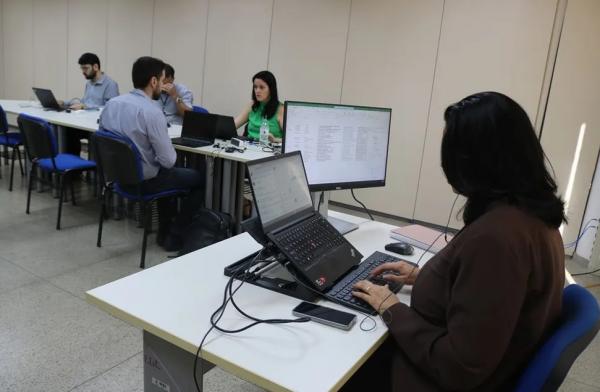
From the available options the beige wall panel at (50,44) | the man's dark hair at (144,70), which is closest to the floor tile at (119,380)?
Result: the man's dark hair at (144,70)

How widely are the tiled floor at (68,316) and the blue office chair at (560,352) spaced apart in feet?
4.40

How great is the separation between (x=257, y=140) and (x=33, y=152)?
1.82 m

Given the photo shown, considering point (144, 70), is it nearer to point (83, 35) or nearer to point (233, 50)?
point (233, 50)

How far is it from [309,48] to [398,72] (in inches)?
41.2

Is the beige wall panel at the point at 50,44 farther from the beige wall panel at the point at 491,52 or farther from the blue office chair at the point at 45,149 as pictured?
the beige wall panel at the point at 491,52

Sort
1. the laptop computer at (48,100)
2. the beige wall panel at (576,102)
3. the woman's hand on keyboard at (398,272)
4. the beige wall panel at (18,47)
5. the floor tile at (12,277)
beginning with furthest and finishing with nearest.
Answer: the beige wall panel at (18,47) → the laptop computer at (48,100) → the beige wall panel at (576,102) → the floor tile at (12,277) → the woman's hand on keyboard at (398,272)

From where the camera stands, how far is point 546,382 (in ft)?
2.93

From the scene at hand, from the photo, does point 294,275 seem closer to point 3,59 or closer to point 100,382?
point 100,382

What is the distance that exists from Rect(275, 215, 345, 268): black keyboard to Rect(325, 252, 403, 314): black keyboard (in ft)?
0.32

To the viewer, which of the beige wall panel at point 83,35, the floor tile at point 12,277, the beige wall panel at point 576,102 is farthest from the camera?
the beige wall panel at point 83,35

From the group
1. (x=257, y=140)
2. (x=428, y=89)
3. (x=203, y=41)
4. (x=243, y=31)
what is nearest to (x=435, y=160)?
(x=428, y=89)

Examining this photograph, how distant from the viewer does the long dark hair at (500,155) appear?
94 cm

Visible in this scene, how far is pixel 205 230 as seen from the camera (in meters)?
3.16

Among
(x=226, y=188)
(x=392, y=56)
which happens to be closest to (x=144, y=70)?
(x=226, y=188)
